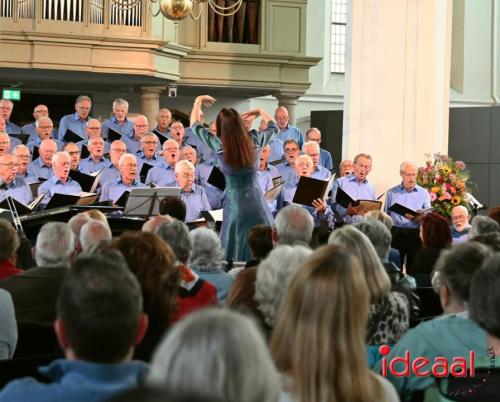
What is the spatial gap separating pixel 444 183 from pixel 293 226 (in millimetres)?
5454

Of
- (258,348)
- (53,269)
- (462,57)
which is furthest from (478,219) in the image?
(462,57)

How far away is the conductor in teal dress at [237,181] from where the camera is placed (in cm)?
718

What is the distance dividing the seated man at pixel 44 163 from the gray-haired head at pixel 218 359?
Answer: 978cm

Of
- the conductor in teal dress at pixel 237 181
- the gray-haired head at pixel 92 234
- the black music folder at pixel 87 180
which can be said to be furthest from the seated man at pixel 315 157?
the gray-haired head at pixel 92 234

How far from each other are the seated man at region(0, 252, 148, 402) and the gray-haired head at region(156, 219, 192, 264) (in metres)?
2.15

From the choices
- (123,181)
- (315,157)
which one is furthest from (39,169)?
(315,157)

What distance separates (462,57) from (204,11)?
4.59 meters

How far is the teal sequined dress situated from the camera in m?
7.39

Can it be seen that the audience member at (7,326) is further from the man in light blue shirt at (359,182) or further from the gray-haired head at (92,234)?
the man in light blue shirt at (359,182)

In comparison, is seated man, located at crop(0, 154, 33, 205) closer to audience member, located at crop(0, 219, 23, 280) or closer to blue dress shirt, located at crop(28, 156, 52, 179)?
blue dress shirt, located at crop(28, 156, 52, 179)

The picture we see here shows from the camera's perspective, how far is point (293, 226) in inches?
213

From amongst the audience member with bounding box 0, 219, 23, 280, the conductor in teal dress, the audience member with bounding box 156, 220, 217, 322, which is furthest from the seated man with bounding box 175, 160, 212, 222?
the audience member with bounding box 156, 220, 217, 322

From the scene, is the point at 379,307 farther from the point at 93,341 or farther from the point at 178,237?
the point at 93,341

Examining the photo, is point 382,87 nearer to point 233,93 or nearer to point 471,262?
point 233,93
